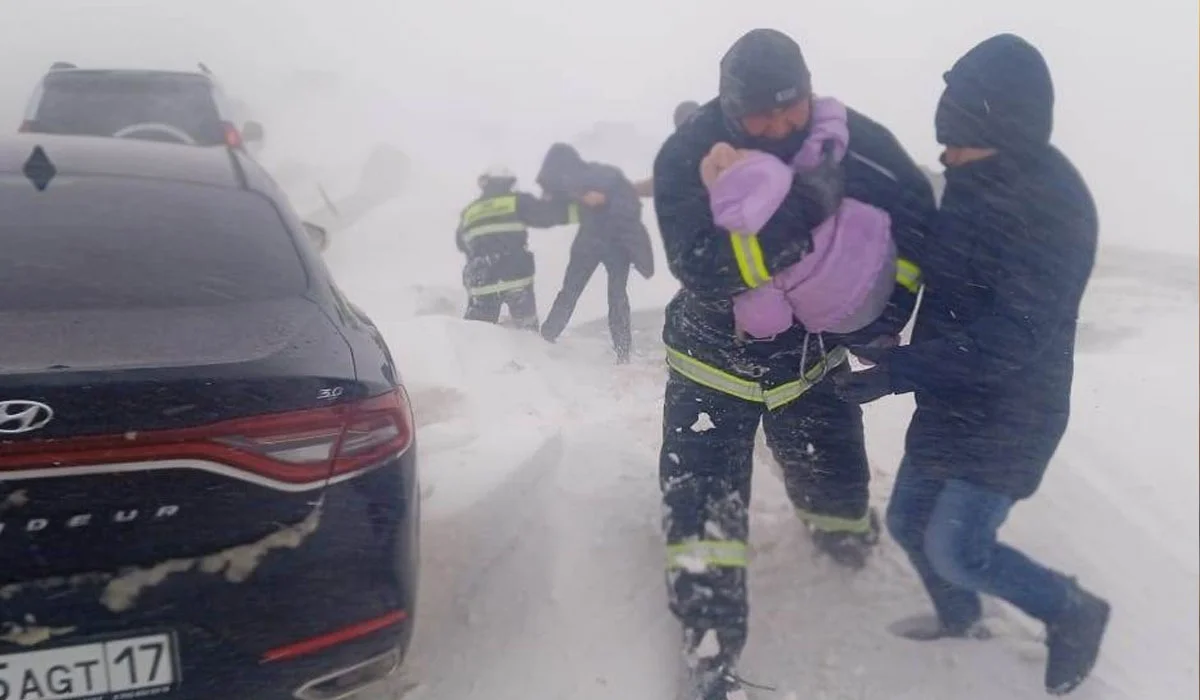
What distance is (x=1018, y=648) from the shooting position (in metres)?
2.82

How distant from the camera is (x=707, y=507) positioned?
266 centimetres

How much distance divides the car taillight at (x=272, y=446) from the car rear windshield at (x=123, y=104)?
6763 mm

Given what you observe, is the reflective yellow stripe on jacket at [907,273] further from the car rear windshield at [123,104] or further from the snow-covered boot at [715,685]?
the car rear windshield at [123,104]

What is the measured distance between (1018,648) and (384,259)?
9.07 metres

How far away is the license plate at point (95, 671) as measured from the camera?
178 centimetres

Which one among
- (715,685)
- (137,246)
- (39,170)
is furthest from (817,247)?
(39,170)

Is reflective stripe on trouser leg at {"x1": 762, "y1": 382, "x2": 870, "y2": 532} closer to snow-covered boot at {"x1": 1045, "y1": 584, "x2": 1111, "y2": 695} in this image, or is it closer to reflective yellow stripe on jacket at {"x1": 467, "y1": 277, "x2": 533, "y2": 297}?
snow-covered boot at {"x1": 1045, "y1": 584, "x2": 1111, "y2": 695}

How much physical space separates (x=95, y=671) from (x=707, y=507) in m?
1.47

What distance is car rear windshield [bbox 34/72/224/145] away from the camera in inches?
305

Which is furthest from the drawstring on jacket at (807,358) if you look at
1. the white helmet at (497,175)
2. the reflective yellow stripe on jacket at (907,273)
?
the white helmet at (497,175)

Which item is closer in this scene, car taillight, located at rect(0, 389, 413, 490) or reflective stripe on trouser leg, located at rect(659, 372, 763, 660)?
car taillight, located at rect(0, 389, 413, 490)

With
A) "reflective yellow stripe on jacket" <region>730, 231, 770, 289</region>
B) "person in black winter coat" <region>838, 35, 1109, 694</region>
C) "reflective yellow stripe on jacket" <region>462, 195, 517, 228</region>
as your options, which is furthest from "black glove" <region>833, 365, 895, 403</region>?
"reflective yellow stripe on jacket" <region>462, 195, 517, 228</region>

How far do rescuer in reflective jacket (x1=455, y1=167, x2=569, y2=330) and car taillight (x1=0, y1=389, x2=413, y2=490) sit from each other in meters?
4.73

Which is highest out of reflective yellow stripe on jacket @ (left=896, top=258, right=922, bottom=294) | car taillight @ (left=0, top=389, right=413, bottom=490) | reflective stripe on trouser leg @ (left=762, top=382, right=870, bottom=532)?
reflective yellow stripe on jacket @ (left=896, top=258, right=922, bottom=294)
